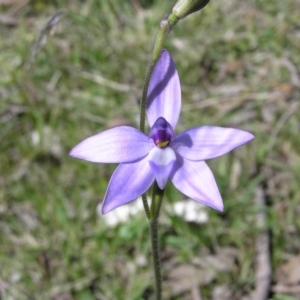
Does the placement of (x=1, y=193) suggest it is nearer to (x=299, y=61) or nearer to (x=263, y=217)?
(x=263, y=217)

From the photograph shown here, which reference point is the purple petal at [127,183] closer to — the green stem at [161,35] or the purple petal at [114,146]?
the purple petal at [114,146]

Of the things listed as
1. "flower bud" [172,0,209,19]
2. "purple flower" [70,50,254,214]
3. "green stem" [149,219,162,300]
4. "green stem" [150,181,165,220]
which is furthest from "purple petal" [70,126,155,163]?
"flower bud" [172,0,209,19]

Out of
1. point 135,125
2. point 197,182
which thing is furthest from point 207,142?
point 135,125

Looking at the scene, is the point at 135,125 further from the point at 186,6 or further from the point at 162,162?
the point at 186,6

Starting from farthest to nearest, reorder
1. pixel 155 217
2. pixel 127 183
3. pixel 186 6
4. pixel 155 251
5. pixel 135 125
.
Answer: pixel 135 125 → pixel 155 251 → pixel 155 217 → pixel 127 183 → pixel 186 6

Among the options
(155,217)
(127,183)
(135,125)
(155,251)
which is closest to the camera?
(127,183)

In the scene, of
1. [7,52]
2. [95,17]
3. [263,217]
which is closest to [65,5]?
[95,17]

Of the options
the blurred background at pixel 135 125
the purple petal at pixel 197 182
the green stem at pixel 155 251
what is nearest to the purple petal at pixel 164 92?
the purple petal at pixel 197 182
